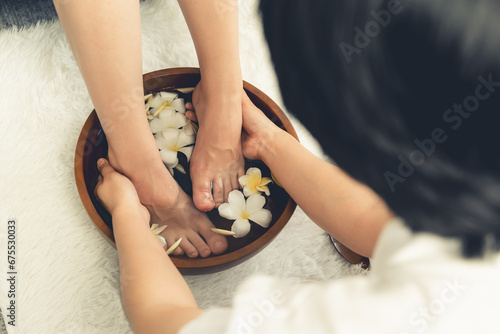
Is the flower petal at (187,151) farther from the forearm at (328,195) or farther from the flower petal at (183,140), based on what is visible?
the forearm at (328,195)

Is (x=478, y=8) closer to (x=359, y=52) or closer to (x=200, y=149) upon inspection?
(x=359, y=52)

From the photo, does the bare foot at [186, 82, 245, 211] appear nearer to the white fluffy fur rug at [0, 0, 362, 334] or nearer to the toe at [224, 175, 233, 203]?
the toe at [224, 175, 233, 203]

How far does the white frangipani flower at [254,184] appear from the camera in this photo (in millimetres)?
859

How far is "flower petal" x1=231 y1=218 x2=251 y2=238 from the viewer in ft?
2.69

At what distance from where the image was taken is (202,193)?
0.85m

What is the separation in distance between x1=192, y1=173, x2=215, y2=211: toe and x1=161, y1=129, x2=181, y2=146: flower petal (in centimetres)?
8

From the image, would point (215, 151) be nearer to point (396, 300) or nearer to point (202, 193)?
point (202, 193)

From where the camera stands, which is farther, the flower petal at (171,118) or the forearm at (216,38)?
the flower petal at (171,118)

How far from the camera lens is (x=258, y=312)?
460 mm

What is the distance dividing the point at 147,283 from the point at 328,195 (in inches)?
13.0

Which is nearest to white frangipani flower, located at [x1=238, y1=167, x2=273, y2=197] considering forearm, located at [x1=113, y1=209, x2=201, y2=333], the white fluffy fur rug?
the white fluffy fur rug

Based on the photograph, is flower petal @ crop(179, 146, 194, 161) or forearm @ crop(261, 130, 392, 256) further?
flower petal @ crop(179, 146, 194, 161)

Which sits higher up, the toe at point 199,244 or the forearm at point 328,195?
the forearm at point 328,195

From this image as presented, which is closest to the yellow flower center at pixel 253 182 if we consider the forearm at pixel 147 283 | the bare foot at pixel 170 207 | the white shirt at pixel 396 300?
the bare foot at pixel 170 207
